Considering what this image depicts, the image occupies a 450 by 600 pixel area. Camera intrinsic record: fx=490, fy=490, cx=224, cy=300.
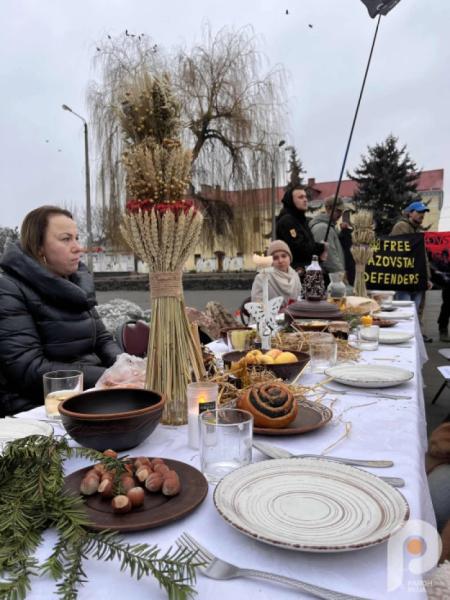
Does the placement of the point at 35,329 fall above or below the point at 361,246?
below

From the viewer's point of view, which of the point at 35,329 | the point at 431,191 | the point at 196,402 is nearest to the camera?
the point at 196,402

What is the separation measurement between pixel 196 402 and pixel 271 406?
0.65ft

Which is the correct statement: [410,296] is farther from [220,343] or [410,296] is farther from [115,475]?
[115,475]

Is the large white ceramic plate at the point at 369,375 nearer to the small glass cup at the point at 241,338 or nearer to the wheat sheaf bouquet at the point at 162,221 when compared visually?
the small glass cup at the point at 241,338

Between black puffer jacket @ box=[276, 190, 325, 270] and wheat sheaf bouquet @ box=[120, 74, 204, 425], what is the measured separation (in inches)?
165

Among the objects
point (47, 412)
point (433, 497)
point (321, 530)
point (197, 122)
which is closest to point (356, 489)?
point (321, 530)

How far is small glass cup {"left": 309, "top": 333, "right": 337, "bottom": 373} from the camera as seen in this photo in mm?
2080

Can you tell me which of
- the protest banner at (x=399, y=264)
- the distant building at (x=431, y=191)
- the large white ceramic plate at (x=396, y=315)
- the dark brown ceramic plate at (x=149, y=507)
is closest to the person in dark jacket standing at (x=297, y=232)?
the large white ceramic plate at (x=396, y=315)

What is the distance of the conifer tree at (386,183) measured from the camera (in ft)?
82.7

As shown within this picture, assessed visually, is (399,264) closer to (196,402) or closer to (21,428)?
(196,402)

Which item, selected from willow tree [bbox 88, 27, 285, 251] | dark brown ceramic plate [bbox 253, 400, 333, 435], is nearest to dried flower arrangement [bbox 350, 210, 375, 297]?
dark brown ceramic plate [bbox 253, 400, 333, 435]

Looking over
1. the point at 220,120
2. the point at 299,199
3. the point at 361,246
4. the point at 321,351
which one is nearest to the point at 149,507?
the point at 321,351

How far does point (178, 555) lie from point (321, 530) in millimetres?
237

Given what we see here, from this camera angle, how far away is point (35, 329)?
2.44m
